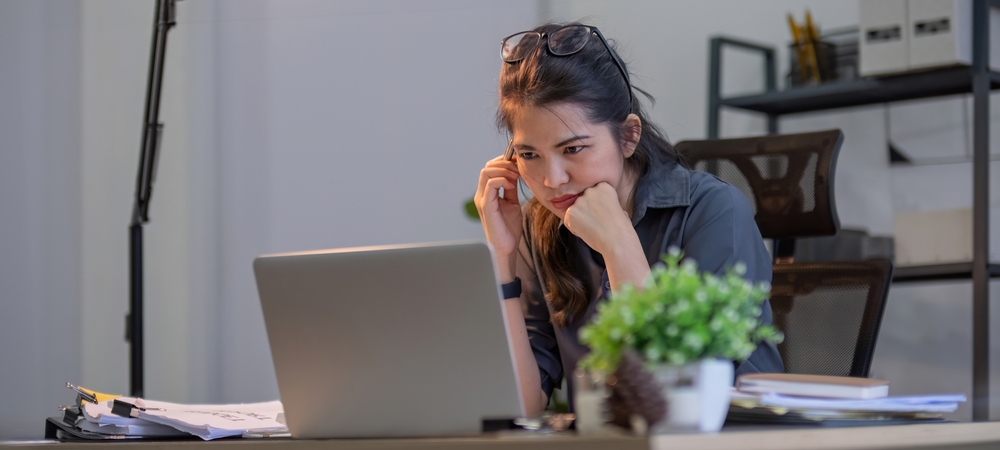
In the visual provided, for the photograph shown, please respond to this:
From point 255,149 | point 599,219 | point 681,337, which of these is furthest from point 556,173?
point 255,149

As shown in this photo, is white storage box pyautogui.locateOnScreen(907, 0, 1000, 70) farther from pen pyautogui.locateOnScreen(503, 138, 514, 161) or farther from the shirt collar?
A: pen pyautogui.locateOnScreen(503, 138, 514, 161)

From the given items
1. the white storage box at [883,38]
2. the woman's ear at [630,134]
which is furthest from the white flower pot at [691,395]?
the white storage box at [883,38]

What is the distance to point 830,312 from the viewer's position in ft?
4.73

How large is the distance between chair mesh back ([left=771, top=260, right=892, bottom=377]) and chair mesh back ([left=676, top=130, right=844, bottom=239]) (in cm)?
7

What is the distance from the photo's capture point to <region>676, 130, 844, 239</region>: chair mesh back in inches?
58.6

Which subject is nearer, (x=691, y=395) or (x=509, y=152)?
(x=691, y=395)

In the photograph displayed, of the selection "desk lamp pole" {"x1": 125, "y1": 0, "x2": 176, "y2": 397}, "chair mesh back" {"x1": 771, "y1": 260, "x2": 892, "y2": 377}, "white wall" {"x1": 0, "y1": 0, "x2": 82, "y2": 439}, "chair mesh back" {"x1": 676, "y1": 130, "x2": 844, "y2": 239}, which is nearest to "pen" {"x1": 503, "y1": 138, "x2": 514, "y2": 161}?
"chair mesh back" {"x1": 676, "y1": 130, "x2": 844, "y2": 239}

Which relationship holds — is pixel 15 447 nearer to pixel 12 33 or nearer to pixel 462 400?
pixel 462 400

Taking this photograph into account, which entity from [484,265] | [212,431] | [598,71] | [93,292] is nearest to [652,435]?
[484,265]

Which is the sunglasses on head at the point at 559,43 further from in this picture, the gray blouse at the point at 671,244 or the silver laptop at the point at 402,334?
the silver laptop at the point at 402,334

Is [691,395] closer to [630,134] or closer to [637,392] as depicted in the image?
[637,392]

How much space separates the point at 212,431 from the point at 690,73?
94.5 inches

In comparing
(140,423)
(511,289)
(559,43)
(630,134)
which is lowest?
(140,423)

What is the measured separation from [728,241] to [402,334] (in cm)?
66
